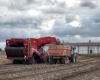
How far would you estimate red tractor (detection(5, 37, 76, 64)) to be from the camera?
42.3m

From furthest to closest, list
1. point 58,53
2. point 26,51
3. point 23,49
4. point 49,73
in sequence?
point 58,53 → point 26,51 → point 23,49 → point 49,73

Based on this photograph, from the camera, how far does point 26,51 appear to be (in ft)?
140

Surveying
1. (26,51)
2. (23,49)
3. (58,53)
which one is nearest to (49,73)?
(23,49)

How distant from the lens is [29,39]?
4381cm

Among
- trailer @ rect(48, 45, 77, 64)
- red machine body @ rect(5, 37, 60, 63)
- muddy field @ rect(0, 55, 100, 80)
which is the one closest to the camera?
muddy field @ rect(0, 55, 100, 80)

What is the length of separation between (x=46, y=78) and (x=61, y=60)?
2271 cm

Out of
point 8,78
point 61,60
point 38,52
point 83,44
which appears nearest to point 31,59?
point 38,52

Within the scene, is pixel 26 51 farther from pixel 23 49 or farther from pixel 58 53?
pixel 58 53

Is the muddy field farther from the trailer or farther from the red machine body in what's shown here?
the trailer

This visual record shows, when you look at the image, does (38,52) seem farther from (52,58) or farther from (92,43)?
(92,43)

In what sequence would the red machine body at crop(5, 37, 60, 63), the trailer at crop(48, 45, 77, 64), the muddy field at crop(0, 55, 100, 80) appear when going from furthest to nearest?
1. the trailer at crop(48, 45, 77, 64)
2. the red machine body at crop(5, 37, 60, 63)
3. the muddy field at crop(0, 55, 100, 80)

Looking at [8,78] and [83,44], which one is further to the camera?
[83,44]

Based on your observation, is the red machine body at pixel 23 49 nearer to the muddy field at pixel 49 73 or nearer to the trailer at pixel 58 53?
the trailer at pixel 58 53

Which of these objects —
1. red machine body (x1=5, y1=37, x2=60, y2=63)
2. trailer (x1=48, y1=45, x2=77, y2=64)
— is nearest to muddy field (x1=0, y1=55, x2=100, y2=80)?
red machine body (x1=5, y1=37, x2=60, y2=63)
